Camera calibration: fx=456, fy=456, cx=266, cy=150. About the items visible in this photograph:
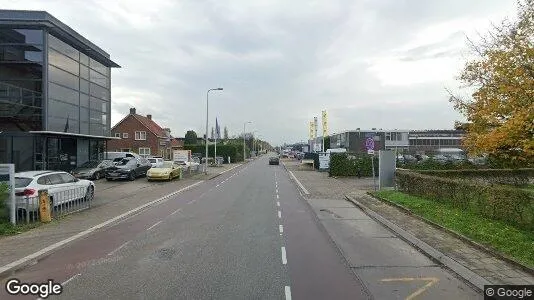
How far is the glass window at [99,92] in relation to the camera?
35.0m

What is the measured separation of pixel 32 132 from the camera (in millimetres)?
27625

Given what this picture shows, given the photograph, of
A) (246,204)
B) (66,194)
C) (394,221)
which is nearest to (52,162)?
(66,194)

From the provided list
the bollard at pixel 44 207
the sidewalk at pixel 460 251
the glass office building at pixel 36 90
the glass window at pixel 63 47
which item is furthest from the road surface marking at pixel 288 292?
the glass window at pixel 63 47

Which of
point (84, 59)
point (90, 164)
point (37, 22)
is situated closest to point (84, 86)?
point (84, 59)

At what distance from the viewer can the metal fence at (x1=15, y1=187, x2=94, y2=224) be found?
1403 centimetres

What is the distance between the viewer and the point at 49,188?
1549 cm

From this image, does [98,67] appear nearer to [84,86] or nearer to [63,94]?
[84,86]

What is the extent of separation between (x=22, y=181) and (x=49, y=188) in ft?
3.03

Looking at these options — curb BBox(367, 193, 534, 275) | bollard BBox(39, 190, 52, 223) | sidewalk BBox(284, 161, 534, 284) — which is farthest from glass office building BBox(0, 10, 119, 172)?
curb BBox(367, 193, 534, 275)

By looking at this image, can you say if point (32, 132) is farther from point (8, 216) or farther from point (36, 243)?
point (36, 243)

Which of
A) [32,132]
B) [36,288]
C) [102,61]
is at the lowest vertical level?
[36,288]

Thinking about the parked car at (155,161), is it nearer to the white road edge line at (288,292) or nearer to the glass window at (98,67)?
the glass window at (98,67)

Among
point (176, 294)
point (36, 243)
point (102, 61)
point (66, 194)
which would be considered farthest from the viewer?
point (102, 61)

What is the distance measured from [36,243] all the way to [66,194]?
5.63 metres
